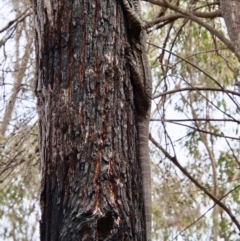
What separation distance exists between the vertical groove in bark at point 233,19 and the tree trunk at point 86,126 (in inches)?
47.1

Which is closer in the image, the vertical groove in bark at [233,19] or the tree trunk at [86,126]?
the tree trunk at [86,126]

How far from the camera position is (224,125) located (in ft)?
18.8

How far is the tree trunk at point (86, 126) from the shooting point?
4.98ft

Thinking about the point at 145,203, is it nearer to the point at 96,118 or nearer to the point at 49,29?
the point at 96,118

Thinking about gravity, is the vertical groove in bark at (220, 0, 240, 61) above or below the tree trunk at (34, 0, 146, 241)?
above

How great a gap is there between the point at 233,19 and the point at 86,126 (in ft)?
5.08

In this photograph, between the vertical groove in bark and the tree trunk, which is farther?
the vertical groove in bark

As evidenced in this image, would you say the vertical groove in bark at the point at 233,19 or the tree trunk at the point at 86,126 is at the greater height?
the vertical groove in bark at the point at 233,19

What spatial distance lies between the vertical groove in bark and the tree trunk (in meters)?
1.20

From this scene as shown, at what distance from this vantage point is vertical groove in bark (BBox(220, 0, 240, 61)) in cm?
289

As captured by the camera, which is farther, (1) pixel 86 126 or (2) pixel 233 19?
(2) pixel 233 19

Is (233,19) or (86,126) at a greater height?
(233,19)

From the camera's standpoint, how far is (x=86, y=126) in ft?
5.25

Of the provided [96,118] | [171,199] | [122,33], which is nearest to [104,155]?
[96,118]
